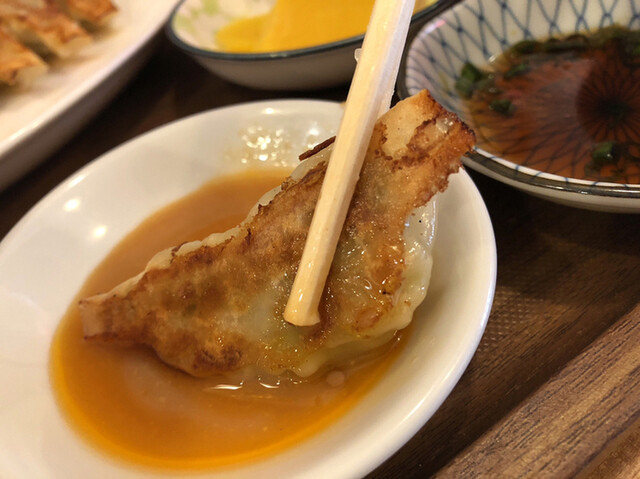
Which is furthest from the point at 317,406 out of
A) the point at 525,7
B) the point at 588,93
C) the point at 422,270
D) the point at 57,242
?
the point at 525,7

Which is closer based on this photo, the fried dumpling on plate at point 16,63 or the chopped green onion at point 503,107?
the chopped green onion at point 503,107

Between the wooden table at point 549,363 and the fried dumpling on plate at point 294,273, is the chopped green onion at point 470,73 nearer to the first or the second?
the wooden table at point 549,363

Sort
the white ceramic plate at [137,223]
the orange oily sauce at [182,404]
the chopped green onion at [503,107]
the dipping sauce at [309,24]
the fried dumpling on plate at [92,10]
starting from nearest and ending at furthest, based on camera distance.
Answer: the white ceramic plate at [137,223] → the orange oily sauce at [182,404] → the chopped green onion at [503,107] → the dipping sauce at [309,24] → the fried dumpling on plate at [92,10]

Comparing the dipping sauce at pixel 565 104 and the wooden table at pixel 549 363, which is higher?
the dipping sauce at pixel 565 104

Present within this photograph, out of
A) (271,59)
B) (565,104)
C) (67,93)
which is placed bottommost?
(67,93)

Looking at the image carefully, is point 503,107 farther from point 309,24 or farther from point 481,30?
point 309,24

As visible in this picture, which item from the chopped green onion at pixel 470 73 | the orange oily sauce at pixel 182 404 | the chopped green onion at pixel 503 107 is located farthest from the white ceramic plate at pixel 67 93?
the chopped green onion at pixel 503 107

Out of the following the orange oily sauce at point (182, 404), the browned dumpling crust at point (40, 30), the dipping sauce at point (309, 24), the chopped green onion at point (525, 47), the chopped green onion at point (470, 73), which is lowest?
the orange oily sauce at point (182, 404)

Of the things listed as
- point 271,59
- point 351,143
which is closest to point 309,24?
point 271,59
